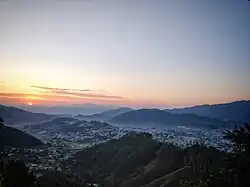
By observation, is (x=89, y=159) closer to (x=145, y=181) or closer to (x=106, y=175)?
(x=106, y=175)

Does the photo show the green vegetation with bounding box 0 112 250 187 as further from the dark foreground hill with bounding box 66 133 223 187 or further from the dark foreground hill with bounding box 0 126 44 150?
the dark foreground hill with bounding box 0 126 44 150

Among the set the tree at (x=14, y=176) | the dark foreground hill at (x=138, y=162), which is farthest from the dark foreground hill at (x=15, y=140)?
the tree at (x=14, y=176)

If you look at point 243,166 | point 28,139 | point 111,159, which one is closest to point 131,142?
point 111,159

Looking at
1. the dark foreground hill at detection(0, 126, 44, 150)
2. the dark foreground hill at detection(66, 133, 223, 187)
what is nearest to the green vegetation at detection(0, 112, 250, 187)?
the dark foreground hill at detection(66, 133, 223, 187)

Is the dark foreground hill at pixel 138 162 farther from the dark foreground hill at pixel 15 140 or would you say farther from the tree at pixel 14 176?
the tree at pixel 14 176

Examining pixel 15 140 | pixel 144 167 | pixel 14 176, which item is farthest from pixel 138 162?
pixel 14 176

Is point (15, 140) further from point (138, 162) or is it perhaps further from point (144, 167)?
point (144, 167)
